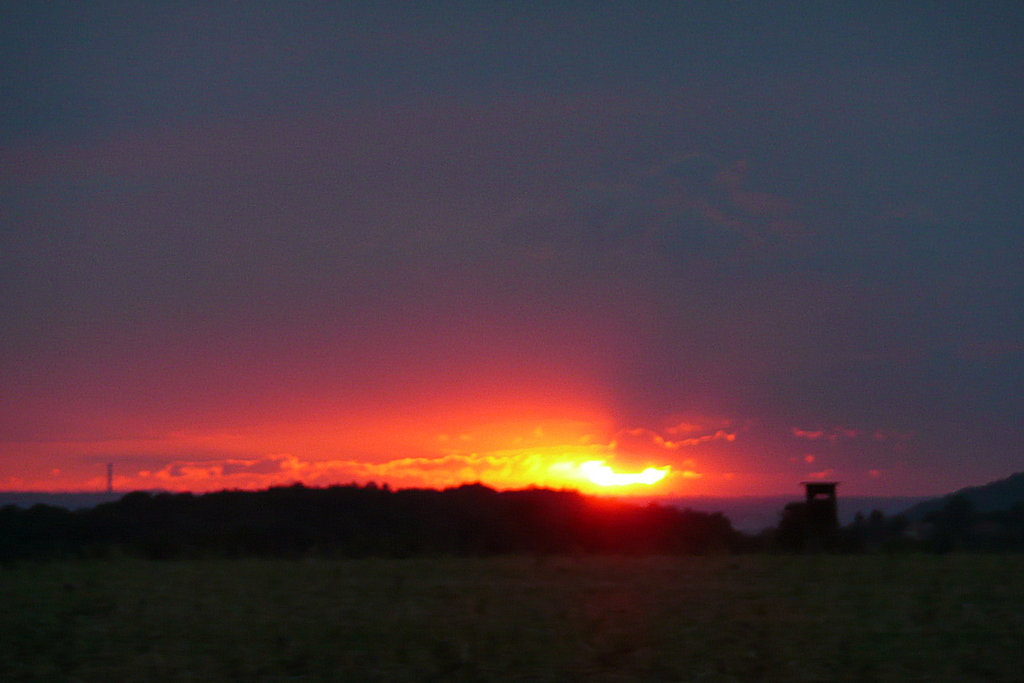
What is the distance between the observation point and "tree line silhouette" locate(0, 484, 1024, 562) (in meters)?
13.0

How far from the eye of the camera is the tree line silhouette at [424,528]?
13.0 m

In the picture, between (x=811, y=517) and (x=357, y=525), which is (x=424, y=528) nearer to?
(x=357, y=525)

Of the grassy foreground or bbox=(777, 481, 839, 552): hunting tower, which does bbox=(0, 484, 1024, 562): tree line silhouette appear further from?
the grassy foreground

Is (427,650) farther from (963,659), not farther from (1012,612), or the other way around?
(1012,612)

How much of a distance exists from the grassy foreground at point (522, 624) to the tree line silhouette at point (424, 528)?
250 cm

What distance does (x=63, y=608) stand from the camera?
8492 mm

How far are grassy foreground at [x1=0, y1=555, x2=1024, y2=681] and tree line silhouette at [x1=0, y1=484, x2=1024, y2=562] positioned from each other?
2504mm

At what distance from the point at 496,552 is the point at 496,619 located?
525cm

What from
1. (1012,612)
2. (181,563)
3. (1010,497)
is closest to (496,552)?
(181,563)

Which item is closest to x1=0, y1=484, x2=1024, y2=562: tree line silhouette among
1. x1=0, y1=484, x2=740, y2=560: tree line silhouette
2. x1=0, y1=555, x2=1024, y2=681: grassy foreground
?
x1=0, y1=484, x2=740, y2=560: tree line silhouette

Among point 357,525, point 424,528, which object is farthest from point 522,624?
point 357,525

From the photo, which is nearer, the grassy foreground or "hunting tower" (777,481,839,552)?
the grassy foreground

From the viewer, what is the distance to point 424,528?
16109 mm

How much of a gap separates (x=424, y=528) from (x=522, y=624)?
8.56m
